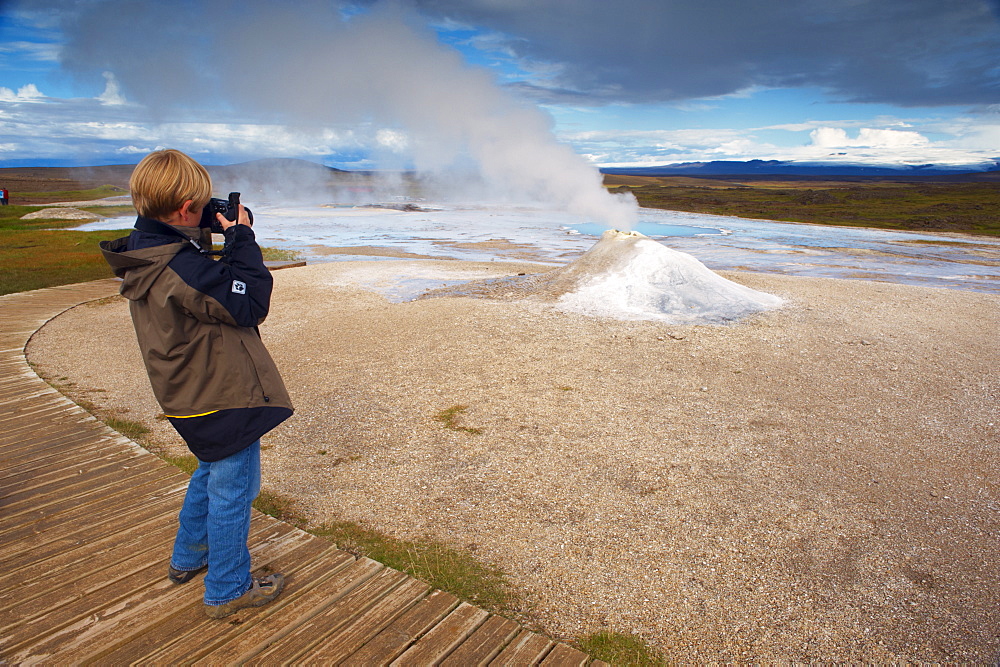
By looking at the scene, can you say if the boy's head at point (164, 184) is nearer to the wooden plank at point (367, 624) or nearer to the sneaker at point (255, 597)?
the sneaker at point (255, 597)

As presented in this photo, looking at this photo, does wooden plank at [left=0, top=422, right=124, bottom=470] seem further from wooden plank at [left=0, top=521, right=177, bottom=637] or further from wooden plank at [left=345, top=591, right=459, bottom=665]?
wooden plank at [left=345, top=591, right=459, bottom=665]

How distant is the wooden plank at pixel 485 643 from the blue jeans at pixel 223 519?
1.15 m

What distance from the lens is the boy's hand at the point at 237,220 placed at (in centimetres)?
273

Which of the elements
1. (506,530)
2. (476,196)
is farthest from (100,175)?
(506,530)

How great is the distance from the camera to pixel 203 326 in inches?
107

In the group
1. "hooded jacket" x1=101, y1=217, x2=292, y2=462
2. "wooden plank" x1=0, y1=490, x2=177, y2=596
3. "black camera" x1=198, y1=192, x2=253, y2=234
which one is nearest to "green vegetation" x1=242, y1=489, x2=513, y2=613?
"wooden plank" x1=0, y1=490, x2=177, y2=596

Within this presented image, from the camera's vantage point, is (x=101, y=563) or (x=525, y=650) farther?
(x=101, y=563)

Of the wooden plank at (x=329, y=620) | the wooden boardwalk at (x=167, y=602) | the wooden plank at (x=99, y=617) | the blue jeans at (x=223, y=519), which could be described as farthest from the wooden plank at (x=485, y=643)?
the wooden plank at (x=99, y=617)

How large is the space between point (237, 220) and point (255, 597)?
1942mm

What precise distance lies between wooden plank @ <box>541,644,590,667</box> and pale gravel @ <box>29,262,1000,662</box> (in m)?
0.45

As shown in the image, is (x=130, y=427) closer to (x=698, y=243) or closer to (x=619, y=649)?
(x=619, y=649)

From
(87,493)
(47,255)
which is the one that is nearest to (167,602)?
(87,493)

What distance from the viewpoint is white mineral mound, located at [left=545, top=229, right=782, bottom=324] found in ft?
39.4

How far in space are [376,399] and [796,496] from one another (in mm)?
4738
